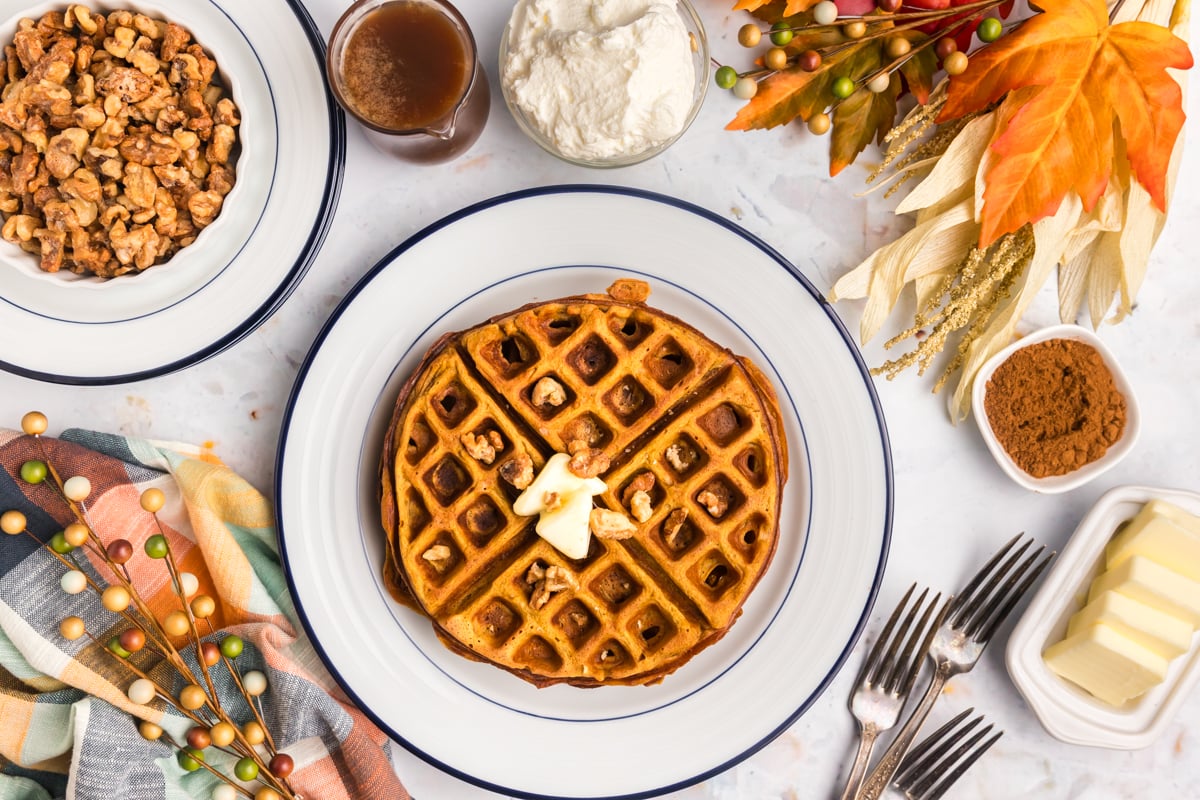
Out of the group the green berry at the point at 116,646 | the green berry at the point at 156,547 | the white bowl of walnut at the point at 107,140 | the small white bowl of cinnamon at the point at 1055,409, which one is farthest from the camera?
the small white bowl of cinnamon at the point at 1055,409

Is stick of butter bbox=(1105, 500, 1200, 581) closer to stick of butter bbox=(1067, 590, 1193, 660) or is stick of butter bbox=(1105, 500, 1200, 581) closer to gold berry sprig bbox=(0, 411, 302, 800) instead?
stick of butter bbox=(1067, 590, 1193, 660)

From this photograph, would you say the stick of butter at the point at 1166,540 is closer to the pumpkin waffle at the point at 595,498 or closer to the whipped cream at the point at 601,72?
the pumpkin waffle at the point at 595,498

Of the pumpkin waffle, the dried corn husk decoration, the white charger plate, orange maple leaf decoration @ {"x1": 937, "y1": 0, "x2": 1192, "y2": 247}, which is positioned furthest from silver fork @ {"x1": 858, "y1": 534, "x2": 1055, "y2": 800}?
orange maple leaf decoration @ {"x1": 937, "y1": 0, "x2": 1192, "y2": 247}

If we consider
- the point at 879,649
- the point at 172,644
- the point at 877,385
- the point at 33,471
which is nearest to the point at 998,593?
the point at 879,649

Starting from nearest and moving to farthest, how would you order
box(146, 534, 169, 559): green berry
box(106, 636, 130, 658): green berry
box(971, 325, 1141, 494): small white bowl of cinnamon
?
box(146, 534, 169, 559): green berry → box(106, 636, 130, 658): green berry → box(971, 325, 1141, 494): small white bowl of cinnamon

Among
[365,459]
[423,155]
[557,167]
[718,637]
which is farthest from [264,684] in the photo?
[557,167]

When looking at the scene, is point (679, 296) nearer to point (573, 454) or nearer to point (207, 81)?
point (573, 454)

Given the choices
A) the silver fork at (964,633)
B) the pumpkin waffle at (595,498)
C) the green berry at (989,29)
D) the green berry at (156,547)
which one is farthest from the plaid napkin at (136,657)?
the green berry at (989,29)
